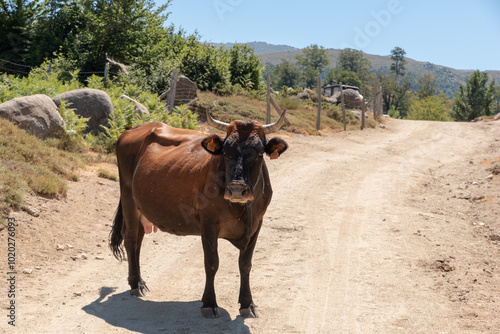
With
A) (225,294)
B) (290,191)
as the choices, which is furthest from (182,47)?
(225,294)

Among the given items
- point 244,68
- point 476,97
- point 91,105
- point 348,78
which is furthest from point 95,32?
point 348,78

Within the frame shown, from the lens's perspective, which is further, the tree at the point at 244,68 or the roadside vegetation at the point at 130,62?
Answer: the tree at the point at 244,68

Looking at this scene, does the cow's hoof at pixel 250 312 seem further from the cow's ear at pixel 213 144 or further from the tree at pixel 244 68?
the tree at pixel 244 68

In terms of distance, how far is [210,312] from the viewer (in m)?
5.35

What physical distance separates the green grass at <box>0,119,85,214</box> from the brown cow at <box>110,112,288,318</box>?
111 inches

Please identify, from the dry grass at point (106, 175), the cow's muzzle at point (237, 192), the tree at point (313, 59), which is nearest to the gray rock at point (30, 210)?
the dry grass at point (106, 175)

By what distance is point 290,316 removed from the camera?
18.3 feet

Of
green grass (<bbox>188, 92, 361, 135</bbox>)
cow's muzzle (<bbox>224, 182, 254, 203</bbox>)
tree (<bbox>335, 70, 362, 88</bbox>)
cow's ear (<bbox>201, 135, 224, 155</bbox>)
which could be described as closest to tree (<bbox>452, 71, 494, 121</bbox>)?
green grass (<bbox>188, 92, 361, 135</bbox>)

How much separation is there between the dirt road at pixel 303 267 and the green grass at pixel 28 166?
12.5 inches

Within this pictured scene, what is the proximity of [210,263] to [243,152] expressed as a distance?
1.31m

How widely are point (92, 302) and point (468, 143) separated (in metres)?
23.5

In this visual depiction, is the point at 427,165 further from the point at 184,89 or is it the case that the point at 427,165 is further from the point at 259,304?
the point at 259,304

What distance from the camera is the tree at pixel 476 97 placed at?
59.2m

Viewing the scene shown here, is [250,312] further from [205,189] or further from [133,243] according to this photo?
[133,243]
